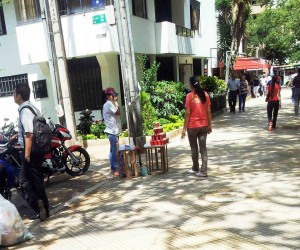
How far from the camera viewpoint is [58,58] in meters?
9.34

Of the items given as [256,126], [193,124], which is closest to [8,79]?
[256,126]

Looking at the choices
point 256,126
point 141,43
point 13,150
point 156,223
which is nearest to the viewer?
point 156,223

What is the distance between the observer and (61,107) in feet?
30.7

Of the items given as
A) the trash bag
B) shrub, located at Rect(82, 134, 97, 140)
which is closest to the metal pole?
shrub, located at Rect(82, 134, 97, 140)

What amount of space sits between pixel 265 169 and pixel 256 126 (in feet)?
17.2

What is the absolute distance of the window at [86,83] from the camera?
1291 cm

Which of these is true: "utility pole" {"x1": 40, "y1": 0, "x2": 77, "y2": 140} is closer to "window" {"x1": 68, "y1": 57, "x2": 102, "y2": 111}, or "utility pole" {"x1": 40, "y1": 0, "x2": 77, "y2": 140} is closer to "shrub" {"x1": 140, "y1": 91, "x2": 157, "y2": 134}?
"shrub" {"x1": 140, "y1": 91, "x2": 157, "y2": 134}

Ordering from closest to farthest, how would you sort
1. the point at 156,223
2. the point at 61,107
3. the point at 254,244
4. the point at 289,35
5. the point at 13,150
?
1. the point at 254,244
2. the point at 156,223
3. the point at 13,150
4. the point at 61,107
5. the point at 289,35

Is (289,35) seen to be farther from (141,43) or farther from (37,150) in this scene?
(37,150)

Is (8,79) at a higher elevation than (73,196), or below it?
higher

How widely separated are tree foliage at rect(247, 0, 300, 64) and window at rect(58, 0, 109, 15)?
14677 millimetres

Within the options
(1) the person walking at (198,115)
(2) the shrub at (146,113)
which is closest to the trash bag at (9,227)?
(1) the person walking at (198,115)

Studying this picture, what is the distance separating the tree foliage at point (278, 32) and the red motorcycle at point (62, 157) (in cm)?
1872

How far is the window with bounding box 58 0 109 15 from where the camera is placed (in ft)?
36.7
